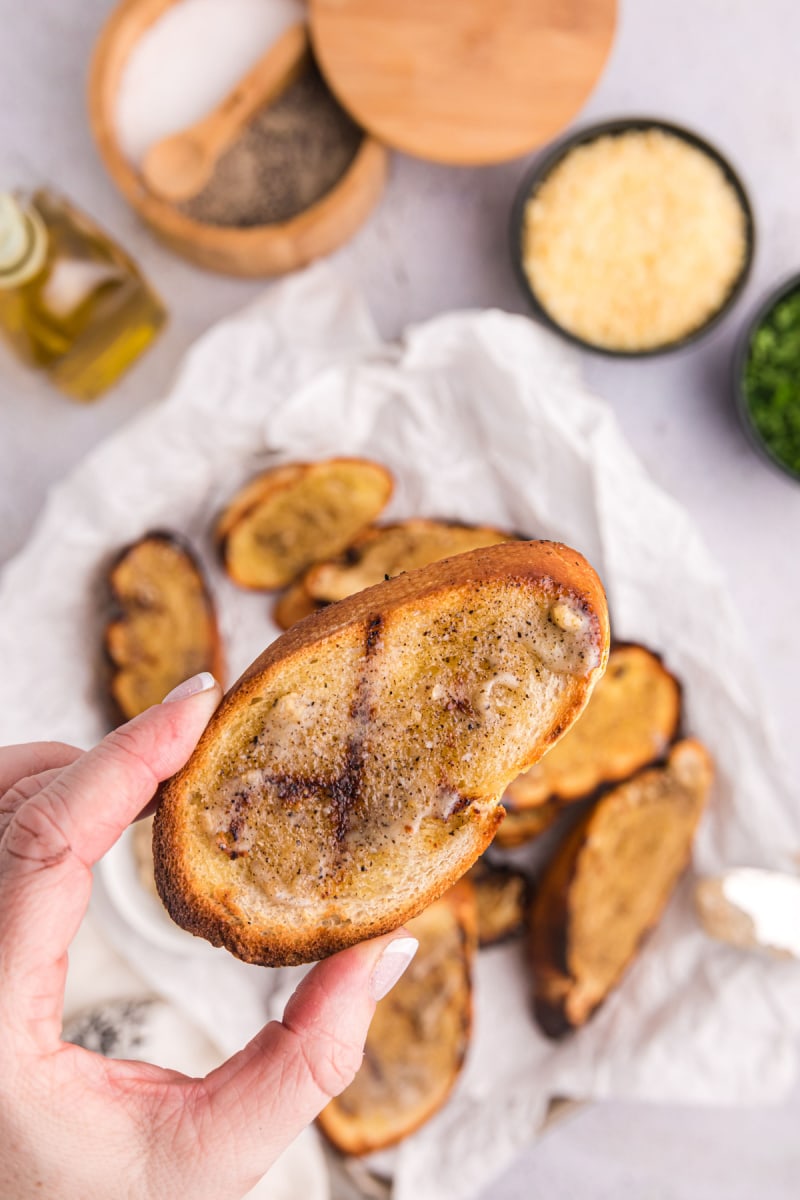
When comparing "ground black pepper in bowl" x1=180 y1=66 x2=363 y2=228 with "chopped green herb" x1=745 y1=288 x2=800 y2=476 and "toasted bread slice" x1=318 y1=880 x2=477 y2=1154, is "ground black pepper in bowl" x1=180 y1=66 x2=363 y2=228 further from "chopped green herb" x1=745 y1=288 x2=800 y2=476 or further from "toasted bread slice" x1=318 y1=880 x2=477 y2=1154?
"toasted bread slice" x1=318 y1=880 x2=477 y2=1154

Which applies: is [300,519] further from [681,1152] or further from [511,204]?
[681,1152]

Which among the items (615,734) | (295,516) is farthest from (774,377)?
(295,516)

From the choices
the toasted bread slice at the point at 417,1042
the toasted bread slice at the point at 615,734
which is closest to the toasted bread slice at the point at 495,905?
the toasted bread slice at the point at 417,1042

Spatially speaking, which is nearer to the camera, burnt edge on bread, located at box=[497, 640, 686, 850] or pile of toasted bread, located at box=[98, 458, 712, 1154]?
pile of toasted bread, located at box=[98, 458, 712, 1154]

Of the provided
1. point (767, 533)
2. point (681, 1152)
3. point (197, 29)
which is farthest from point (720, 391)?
point (681, 1152)

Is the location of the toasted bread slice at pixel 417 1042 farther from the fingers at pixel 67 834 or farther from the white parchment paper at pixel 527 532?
the fingers at pixel 67 834

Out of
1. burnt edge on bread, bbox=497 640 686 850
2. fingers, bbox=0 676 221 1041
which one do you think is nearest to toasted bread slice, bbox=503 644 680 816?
burnt edge on bread, bbox=497 640 686 850
